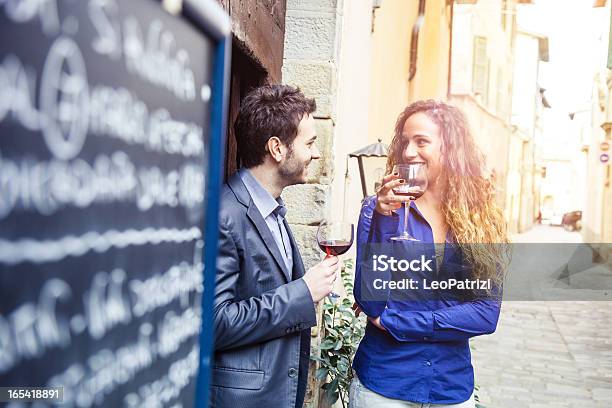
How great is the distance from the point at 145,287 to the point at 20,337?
0.24 m

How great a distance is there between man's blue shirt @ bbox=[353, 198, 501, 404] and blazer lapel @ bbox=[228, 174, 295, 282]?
1.12 feet

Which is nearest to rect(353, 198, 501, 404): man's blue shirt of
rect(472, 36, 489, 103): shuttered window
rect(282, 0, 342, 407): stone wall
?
rect(282, 0, 342, 407): stone wall

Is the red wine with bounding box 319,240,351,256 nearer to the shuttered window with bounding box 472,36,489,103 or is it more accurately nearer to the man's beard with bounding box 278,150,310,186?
the man's beard with bounding box 278,150,310,186

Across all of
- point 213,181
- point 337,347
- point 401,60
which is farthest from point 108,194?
point 401,60

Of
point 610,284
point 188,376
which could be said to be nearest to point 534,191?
point 610,284

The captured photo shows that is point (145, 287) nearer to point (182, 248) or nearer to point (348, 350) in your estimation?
point (182, 248)

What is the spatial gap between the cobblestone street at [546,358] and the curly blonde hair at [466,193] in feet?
4.20

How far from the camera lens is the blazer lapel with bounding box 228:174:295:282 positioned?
6.14 ft

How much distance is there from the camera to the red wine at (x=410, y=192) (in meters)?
2.17

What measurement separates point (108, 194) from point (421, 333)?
4.65ft

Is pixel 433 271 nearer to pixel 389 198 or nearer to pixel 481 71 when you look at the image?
pixel 389 198

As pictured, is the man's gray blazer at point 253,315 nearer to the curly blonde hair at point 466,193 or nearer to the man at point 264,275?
the man at point 264,275

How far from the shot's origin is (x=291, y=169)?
2033 millimetres

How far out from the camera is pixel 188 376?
1.01 meters
